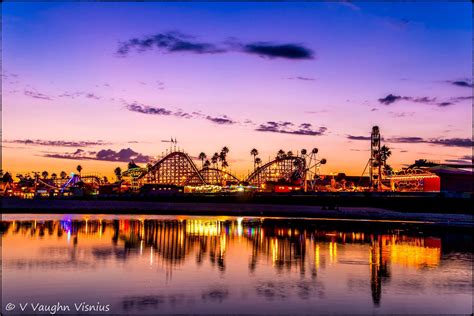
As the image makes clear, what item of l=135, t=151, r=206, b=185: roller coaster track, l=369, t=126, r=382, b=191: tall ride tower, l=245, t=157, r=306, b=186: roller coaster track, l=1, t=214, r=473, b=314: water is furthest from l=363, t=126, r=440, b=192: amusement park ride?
l=1, t=214, r=473, b=314: water

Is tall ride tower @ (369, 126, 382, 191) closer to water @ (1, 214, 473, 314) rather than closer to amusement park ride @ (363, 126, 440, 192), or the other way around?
amusement park ride @ (363, 126, 440, 192)

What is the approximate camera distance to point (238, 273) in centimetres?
2427

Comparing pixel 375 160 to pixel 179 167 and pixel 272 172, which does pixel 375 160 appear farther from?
pixel 179 167

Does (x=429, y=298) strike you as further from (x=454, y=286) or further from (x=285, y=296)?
(x=285, y=296)

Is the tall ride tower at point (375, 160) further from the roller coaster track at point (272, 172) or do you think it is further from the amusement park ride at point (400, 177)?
the roller coaster track at point (272, 172)

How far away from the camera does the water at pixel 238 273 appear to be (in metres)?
18.3

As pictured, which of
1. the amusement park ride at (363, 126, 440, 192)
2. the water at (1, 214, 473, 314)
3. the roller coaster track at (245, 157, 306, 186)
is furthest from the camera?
the roller coaster track at (245, 157, 306, 186)

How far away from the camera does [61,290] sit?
19.7 metres

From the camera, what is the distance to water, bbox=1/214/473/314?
1828 cm

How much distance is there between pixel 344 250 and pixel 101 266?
14.6m

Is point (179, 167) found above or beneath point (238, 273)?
above

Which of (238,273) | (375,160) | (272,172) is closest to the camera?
(238,273)

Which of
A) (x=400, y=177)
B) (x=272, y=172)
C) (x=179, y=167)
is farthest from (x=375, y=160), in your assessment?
(x=179, y=167)

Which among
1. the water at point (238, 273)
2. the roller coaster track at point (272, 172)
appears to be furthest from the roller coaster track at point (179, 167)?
the water at point (238, 273)
